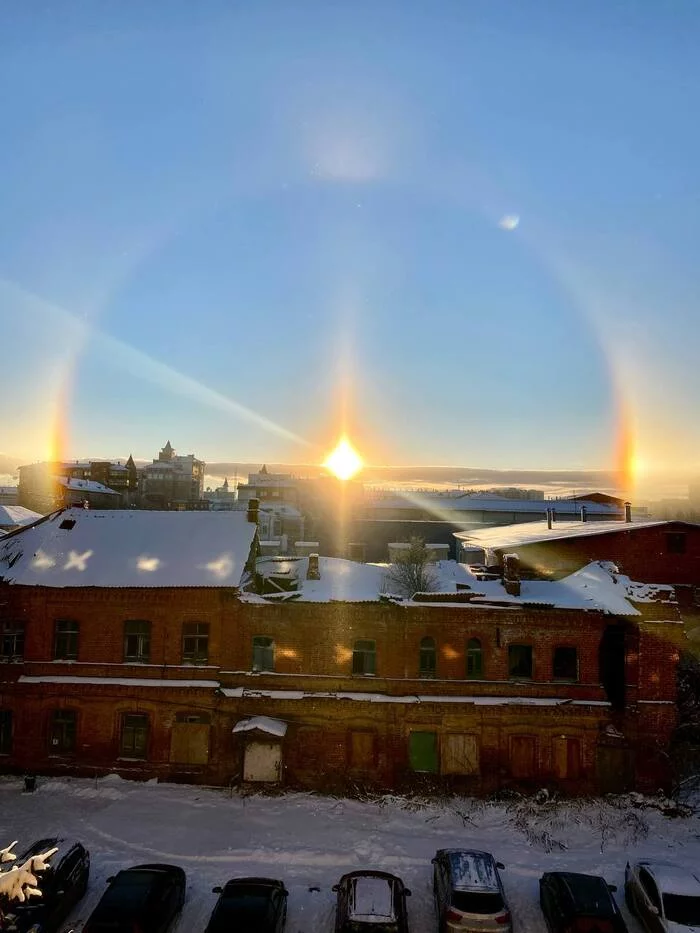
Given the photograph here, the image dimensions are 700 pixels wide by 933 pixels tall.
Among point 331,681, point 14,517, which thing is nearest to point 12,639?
point 331,681

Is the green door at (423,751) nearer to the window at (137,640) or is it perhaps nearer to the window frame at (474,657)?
the window frame at (474,657)

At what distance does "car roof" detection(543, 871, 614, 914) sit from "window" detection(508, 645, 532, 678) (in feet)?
→ 26.5

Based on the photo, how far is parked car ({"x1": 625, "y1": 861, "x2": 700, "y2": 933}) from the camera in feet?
49.0

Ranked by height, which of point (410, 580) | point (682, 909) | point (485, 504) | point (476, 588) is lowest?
point (682, 909)

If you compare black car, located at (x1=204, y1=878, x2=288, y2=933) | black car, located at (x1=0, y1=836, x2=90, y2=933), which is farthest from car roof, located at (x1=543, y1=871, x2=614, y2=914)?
black car, located at (x1=0, y1=836, x2=90, y2=933)

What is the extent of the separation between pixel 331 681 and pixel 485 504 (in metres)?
57.0

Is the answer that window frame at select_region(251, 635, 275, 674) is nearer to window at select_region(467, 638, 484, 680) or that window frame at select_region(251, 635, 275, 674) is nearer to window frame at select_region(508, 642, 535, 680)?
window at select_region(467, 638, 484, 680)

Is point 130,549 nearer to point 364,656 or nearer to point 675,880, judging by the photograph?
point 364,656

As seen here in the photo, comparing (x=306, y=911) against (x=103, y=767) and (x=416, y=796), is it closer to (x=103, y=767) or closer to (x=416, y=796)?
(x=416, y=796)

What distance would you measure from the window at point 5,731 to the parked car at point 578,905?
67.7ft

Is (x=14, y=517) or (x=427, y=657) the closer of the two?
(x=427, y=657)

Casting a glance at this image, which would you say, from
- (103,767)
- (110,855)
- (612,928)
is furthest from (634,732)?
(103,767)

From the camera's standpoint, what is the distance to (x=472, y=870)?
53.0 ft

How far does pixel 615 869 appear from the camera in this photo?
61.3ft
